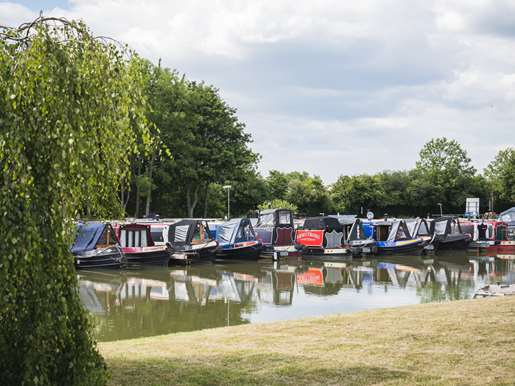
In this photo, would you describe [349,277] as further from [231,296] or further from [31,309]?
[31,309]

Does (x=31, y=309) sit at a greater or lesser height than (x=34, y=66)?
lesser

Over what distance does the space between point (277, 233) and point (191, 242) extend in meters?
5.07

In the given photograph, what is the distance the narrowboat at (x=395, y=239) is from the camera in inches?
1337

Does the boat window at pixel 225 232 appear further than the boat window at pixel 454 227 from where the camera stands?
No

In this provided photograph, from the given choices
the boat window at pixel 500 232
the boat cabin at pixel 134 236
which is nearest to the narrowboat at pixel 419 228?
the boat window at pixel 500 232

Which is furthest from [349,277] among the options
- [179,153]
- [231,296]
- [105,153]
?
[179,153]

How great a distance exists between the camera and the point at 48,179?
17.3 ft

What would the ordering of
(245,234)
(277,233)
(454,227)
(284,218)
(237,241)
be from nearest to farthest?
(237,241) → (245,234) → (277,233) → (284,218) → (454,227)

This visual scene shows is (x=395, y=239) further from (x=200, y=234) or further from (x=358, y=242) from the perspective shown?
(x=200, y=234)

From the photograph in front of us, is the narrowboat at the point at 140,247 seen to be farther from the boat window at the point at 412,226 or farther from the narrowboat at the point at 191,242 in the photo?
the boat window at the point at 412,226

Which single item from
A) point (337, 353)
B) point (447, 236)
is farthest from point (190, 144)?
point (337, 353)

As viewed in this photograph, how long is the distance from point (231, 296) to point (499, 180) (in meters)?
62.4

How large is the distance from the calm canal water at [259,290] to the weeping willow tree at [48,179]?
6643 mm

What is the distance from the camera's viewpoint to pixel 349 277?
24203mm
